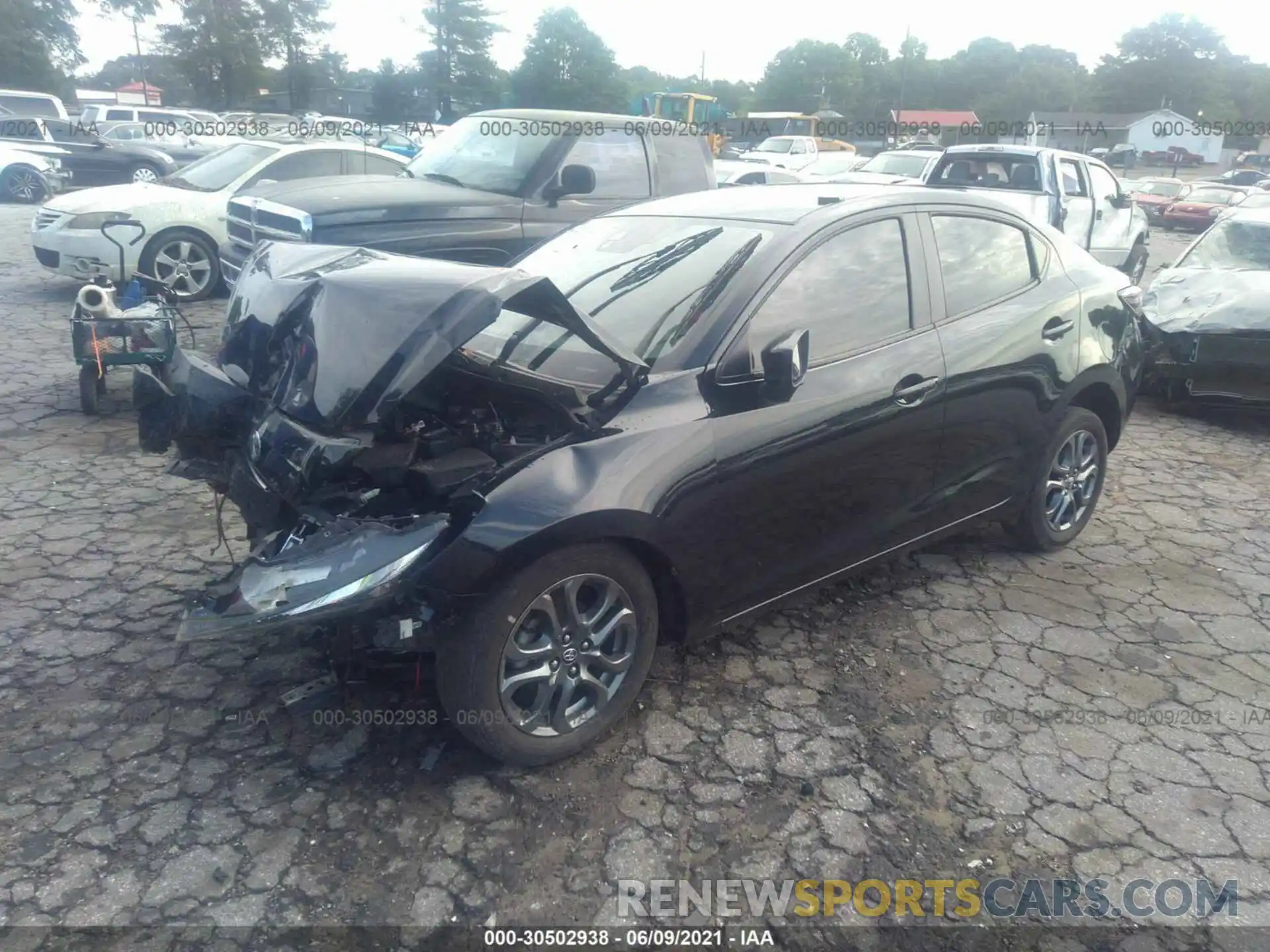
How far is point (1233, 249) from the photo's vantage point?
8.06 metres

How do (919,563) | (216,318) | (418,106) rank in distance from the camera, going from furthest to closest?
1. (418,106)
2. (216,318)
3. (919,563)

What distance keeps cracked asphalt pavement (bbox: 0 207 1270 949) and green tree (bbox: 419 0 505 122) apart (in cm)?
4838

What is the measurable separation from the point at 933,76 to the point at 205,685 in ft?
286

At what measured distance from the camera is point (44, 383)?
22.2ft

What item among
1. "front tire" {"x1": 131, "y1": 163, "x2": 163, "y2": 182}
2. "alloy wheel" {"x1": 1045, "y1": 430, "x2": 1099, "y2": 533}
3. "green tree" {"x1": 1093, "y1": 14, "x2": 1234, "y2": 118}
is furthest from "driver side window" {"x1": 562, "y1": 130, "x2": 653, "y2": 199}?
"green tree" {"x1": 1093, "y1": 14, "x2": 1234, "y2": 118}

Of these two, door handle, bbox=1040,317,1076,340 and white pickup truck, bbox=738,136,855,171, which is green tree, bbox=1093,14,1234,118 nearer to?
white pickup truck, bbox=738,136,855,171

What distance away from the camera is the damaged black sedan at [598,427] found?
2.79 m

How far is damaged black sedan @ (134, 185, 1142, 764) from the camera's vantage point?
110 inches

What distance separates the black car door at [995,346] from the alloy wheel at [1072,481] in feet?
0.95

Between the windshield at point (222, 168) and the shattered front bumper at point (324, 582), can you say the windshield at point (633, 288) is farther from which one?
the windshield at point (222, 168)

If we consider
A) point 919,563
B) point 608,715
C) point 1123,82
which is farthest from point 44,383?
point 1123,82

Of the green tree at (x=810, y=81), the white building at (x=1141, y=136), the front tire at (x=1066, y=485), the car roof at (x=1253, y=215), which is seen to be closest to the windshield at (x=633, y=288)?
the front tire at (x=1066, y=485)

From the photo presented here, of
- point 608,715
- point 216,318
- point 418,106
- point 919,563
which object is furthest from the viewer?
point 418,106

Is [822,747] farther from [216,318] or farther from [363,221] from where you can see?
[216,318]
